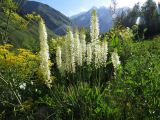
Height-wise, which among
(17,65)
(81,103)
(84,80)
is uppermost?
(17,65)

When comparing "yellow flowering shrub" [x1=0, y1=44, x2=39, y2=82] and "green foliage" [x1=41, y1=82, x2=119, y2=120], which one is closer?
"green foliage" [x1=41, y1=82, x2=119, y2=120]

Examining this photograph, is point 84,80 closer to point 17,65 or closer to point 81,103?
point 81,103

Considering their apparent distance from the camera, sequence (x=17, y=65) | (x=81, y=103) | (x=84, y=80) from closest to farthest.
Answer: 1. (x=81, y=103)
2. (x=84, y=80)
3. (x=17, y=65)

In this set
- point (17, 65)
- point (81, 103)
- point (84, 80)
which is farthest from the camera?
point (17, 65)

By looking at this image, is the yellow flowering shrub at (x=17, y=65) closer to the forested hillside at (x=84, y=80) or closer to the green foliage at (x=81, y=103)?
the forested hillside at (x=84, y=80)

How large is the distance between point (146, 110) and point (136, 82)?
1.66 feet

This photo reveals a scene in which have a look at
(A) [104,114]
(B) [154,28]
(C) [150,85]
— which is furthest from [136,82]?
(B) [154,28]

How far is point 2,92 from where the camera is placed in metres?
10.4

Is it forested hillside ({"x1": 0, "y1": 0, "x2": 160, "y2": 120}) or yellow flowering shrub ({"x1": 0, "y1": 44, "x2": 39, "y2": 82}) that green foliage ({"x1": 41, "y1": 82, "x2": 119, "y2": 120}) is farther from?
yellow flowering shrub ({"x1": 0, "y1": 44, "x2": 39, "y2": 82})

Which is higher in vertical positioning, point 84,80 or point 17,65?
point 17,65

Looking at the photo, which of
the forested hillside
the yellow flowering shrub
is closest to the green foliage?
the forested hillside

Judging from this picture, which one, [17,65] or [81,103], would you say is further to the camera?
[17,65]

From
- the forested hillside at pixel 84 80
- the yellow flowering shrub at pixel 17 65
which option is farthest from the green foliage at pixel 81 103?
the yellow flowering shrub at pixel 17 65

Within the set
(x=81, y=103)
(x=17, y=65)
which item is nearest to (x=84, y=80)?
(x=81, y=103)
